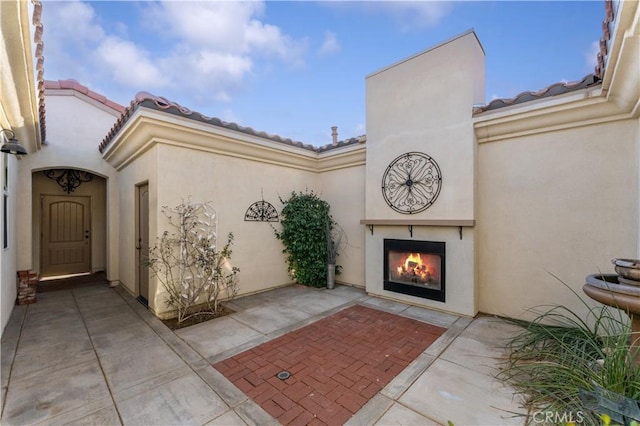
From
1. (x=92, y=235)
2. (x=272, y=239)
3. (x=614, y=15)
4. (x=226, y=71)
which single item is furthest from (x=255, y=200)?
(x=92, y=235)

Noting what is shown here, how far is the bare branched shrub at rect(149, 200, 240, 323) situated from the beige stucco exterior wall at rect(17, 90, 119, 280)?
A: 11.9 ft

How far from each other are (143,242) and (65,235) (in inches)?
205

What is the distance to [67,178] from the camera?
8.26 meters

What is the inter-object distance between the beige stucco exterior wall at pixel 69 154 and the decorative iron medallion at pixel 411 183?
24.4 feet

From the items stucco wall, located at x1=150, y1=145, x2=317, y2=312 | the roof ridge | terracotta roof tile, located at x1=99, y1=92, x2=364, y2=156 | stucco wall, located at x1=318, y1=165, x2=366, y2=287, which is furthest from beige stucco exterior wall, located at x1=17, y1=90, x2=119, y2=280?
stucco wall, located at x1=318, y1=165, x2=366, y2=287

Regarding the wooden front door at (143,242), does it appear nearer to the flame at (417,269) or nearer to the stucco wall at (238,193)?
the stucco wall at (238,193)

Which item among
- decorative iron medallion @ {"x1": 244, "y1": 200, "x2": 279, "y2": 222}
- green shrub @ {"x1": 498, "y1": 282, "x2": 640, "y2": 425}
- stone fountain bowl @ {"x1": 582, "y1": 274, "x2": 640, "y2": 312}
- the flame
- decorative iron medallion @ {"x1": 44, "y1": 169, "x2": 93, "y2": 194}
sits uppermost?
decorative iron medallion @ {"x1": 44, "y1": 169, "x2": 93, "y2": 194}

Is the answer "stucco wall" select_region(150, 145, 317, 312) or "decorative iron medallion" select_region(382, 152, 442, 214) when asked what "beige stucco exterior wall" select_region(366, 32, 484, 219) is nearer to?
"decorative iron medallion" select_region(382, 152, 442, 214)

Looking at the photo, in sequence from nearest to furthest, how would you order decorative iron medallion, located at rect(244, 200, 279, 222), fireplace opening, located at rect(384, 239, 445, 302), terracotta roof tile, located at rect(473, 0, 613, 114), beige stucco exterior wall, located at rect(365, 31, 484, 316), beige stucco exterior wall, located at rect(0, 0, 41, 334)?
beige stucco exterior wall, located at rect(0, 0, 41, 334)
terracotta roof tile, located at rect(473, 0, 613, 114)
beige stucco exterior wall, located at rect(365, 31, 484, 316)
fireplace opening, located at rect(384, 239, 445, 302)
decorative iron medallion, located at rect(244, 200, 279, 222)

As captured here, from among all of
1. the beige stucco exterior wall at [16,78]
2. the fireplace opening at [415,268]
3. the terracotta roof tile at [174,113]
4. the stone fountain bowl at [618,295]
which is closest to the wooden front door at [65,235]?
the terracotta roof tile at [174,113]

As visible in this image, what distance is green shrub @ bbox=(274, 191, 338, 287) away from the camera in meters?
6.54

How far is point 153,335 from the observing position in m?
3.98

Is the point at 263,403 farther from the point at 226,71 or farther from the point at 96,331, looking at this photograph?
the point at 226,71

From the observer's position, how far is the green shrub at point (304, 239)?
654 centimetres
